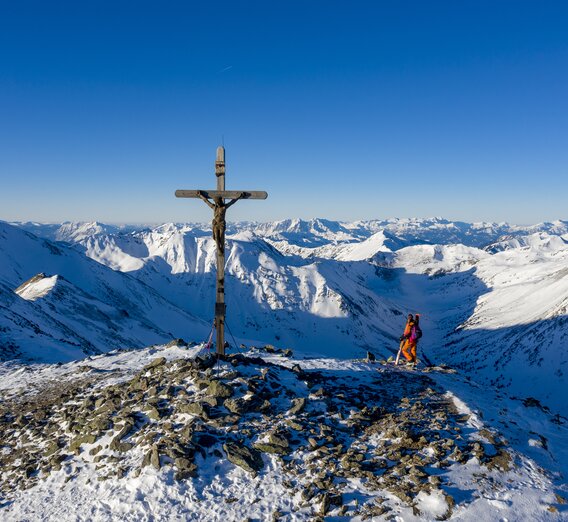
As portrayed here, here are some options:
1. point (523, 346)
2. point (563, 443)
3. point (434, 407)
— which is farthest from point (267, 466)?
point (523, 346)

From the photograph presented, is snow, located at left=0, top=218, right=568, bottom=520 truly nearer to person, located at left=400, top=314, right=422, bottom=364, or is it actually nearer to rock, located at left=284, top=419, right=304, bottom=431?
rock, located at left=284, top=419, right=304, bottom=431

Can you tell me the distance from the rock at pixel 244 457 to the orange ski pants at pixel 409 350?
12885 millimetres

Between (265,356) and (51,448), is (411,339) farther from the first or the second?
(51,448)

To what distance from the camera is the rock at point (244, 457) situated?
10.9 m

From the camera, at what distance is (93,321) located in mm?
82438

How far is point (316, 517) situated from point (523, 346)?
5320 inches

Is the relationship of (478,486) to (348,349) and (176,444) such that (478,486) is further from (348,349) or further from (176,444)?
(348,349)

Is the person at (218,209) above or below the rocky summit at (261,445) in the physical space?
above

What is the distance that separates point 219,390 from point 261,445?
2934 millimetres

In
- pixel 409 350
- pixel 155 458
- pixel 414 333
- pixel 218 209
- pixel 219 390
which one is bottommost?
pixel 409 350

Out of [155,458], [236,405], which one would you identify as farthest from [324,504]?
[155,458]

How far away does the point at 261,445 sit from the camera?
1159 cm

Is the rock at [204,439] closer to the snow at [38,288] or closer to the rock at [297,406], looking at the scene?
the rock at [297,406]

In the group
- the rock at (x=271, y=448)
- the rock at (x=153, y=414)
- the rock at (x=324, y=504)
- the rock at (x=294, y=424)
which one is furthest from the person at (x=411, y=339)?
the rock at (x=153, y=414)
